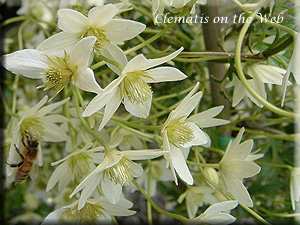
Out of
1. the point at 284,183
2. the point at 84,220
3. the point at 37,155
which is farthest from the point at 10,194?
the point at 284,183

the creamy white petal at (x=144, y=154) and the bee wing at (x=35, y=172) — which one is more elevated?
the creamy white petal at (x=144, y=154)

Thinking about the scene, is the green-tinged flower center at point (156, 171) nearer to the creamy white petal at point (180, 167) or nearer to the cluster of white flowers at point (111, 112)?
the cluster of white flowers at point (111, 112)

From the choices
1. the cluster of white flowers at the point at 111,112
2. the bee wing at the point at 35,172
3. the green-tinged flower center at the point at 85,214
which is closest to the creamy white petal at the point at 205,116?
the cluster of white flowers at the point at 111,112

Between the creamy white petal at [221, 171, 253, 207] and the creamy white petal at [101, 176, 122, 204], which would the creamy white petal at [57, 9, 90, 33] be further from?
the creamy white petal at [221, 171, 253, 207]

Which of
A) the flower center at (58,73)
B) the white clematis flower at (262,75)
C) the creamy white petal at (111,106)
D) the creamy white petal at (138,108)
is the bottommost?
the creamy white petal at (138,108)

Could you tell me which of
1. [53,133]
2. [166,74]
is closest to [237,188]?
[166,74]

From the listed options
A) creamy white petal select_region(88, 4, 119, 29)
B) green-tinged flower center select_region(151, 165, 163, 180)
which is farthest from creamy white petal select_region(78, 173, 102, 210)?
green-tinged flower center select_region(151, 165, 163, 180)

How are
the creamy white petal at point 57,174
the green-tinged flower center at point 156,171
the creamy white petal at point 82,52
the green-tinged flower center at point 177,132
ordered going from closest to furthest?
the creamy white petal at point 82,52, the green-tinged flower center at point 177,132, the creamy white petal at point 57,174, the green-tinged flower center at point 156,171
